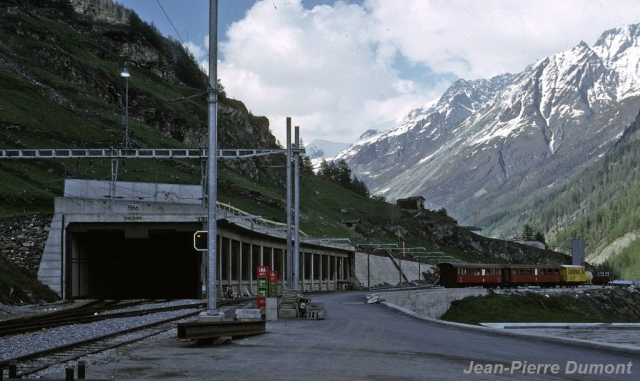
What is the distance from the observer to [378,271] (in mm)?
137625

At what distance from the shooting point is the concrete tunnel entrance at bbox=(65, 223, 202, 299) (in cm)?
6141

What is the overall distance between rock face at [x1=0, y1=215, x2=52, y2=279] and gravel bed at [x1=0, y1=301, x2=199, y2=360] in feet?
87.5

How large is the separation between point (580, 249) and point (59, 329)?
437ft

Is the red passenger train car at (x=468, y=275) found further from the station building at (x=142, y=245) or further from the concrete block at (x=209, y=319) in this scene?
the concrete block at (x=209, y=319)

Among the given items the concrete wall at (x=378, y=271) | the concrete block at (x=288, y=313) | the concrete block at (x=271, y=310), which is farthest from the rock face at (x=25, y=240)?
the concrete wall at (x=378, y=271)

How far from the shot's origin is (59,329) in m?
28.7

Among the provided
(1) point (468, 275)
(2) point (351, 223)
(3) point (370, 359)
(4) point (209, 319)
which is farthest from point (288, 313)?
(2) point (351, 223)

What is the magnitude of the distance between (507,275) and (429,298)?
38.5 metres

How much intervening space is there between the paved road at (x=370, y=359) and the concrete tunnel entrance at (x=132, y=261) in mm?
35355

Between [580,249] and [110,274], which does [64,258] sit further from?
[580,249]

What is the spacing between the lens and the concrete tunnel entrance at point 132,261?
61.4m

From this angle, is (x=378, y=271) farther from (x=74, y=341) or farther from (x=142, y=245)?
(x=74, y=341)

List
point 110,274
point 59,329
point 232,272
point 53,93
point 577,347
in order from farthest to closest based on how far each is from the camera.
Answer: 1. point 53,93
2. point 232,272
3. point 110,274
4. point 59,329
5. point 577,347

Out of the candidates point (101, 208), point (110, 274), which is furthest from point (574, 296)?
point (101, 208)
